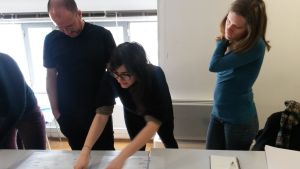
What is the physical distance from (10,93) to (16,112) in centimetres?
11

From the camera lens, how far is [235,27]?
1281 millimetres

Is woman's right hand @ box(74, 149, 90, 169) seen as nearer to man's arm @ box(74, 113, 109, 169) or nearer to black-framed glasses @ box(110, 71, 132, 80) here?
man's arm @ box(74, 113, 109, 169)

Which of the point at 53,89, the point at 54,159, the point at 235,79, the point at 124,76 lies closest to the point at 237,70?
the point at 235,79

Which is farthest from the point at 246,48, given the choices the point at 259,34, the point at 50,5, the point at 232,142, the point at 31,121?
the point at 31,121

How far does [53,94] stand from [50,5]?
54 cm

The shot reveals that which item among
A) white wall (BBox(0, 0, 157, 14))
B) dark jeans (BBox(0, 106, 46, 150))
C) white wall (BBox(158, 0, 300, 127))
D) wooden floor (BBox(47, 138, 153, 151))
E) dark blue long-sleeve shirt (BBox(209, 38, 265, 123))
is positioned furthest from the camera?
wooden floor (BBox(47, 138, 153, 151))

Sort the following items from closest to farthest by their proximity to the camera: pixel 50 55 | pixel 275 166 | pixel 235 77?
pixel 275 166 < pixel 235 77 < pixel 50 55

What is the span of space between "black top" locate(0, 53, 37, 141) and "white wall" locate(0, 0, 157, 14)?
1.21 meters

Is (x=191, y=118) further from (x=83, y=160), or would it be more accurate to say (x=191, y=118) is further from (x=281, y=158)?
(x=83, y=160)

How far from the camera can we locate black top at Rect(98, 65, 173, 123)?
1157mm

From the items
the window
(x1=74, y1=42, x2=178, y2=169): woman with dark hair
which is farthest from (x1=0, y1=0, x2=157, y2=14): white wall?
(x1=74, y1=42, x2=178, y2=169): woman with dark hair

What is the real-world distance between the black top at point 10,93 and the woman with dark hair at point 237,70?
101 centimetres

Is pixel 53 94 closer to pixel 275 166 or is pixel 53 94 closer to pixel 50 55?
pixel 50 55

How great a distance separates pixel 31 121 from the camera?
1616mm
